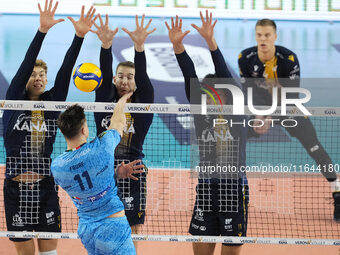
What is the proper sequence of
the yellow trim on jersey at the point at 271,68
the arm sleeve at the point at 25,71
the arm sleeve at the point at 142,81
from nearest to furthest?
1. the arm sleeve at the point at 25,71
2. the arm sleeve at the point at 142,81
3. the yellow trim on jersey at the point at 271,68

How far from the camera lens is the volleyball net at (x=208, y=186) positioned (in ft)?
23.5

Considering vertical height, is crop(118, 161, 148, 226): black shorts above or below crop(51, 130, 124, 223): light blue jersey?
below

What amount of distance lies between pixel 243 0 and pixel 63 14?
6409 mm

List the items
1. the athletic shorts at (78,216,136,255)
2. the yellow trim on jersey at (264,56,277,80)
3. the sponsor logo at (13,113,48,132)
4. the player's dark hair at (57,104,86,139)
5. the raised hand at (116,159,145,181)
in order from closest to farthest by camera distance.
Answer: the player's dark hair at (57,104,86,139)
the athletic shorts at (78,216,136,255)
the raised hand at (116,159,145,181)
the sponsor logo at (13,113,48,132)
the yellow trim on jersey at (264,56,277,80)

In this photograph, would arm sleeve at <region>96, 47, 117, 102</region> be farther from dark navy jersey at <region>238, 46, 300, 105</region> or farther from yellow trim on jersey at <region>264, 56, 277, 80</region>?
yellow trim on jersey at <region>264, 56, 277, 80</region>

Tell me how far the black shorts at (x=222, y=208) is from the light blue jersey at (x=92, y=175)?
1.39m

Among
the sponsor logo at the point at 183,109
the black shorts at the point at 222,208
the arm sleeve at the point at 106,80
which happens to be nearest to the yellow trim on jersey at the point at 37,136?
the arm sleeve at the point at 106,80

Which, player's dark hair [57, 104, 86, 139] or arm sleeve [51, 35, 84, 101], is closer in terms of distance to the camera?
player's dark hair [57, 104, 86, 139]

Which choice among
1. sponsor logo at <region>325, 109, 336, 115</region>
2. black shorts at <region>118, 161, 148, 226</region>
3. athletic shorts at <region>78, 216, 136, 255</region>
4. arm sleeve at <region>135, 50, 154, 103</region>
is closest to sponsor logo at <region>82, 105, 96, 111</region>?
arm sleeve at <region>135, 50, 154, 103</region>

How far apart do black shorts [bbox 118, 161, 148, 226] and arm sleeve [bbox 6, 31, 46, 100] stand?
1.71 m

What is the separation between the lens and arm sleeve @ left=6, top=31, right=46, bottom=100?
705 cm

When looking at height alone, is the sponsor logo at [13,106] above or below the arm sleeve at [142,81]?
below

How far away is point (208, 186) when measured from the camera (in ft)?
23.7

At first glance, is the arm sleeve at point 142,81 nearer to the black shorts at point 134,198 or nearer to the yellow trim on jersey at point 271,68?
the black shorts at point 134,198
